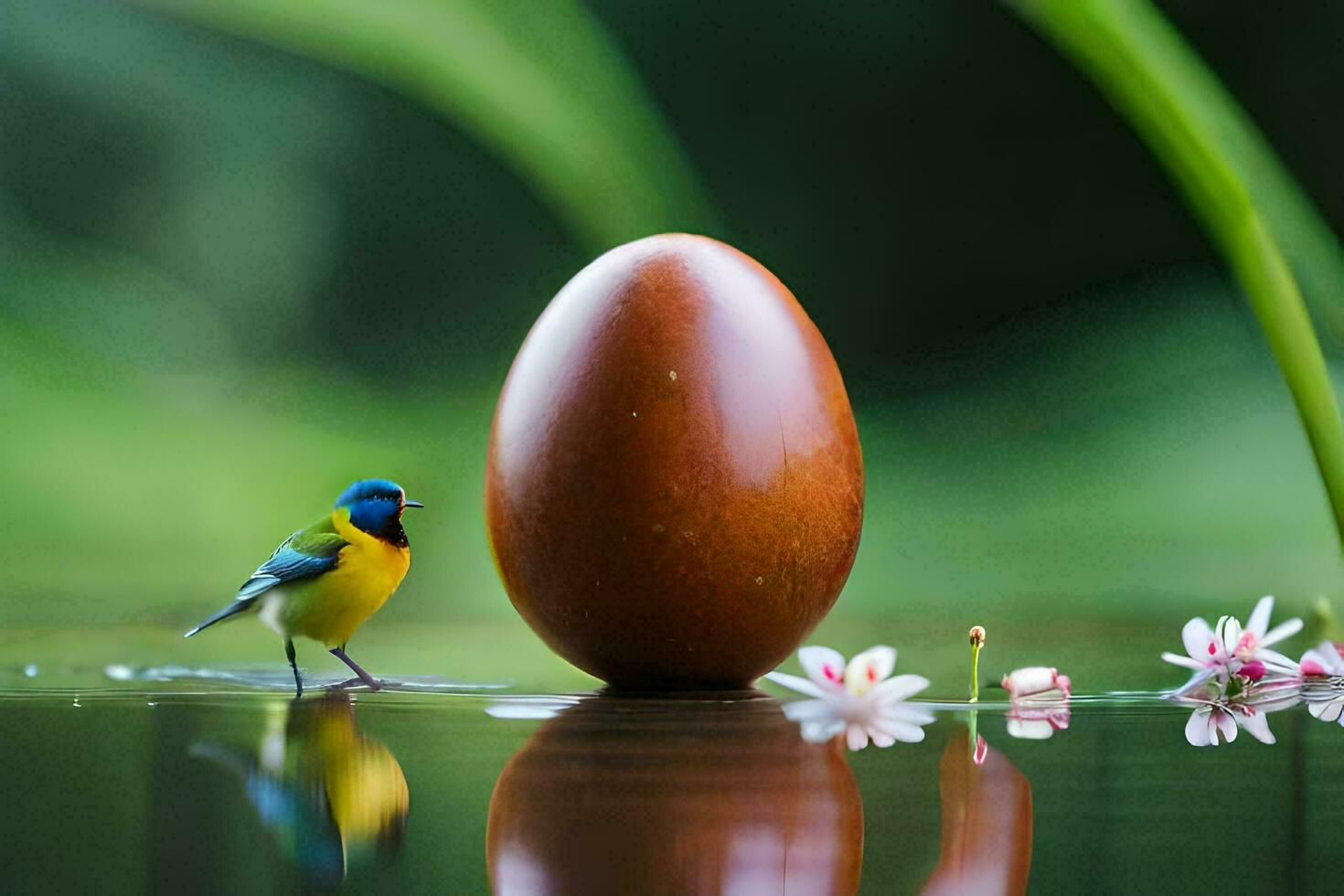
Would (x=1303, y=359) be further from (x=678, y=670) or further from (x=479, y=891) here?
(x=479, y=891)

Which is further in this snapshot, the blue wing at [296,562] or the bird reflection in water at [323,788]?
the blue wing at [296,562]

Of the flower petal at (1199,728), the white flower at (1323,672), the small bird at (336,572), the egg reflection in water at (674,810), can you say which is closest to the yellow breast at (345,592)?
the small bird at (336,572)

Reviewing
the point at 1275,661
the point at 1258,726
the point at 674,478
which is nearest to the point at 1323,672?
the point at 1275,661

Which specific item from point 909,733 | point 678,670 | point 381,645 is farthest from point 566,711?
point 381,645

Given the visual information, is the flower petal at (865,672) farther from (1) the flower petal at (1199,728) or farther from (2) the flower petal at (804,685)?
(1) the flower petal at (1199,728)

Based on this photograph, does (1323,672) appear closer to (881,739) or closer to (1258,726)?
(1258,726)

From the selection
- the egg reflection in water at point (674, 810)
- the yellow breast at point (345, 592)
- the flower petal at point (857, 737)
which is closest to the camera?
the egg reflection in water at point (674, 810)
